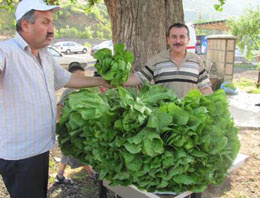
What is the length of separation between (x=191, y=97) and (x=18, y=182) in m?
1.49

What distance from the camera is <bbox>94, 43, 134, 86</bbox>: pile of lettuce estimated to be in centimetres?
252

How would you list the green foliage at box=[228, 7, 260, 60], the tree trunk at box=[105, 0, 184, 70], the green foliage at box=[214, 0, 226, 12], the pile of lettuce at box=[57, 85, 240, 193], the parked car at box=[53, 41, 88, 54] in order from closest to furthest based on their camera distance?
1. the pile of lettuce at box=[57, 85, 240, 193]
2. the tree trunk at box=[105, 0, 184, 70]
3. the green foliage at box=[214, 0, 226, 12]
4. the green foliage at box=[228, 7, 260, 60]
5. the parked car at box=[53, 41, 88, 54]

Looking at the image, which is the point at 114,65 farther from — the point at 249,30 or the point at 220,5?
the point at 249,30

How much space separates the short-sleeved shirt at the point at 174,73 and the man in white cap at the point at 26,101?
3.77ft

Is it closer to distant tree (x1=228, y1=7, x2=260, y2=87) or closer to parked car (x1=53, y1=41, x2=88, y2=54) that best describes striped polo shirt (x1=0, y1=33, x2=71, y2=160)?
distant tree (x1=228, y1=7, x2=260, y2=87)

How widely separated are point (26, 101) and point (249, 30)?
1787 centimetres

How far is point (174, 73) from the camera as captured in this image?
10.2ft

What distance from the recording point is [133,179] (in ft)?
6.51

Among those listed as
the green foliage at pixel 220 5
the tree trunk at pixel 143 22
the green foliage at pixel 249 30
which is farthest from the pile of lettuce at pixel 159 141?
the green foliage at pixel 249 30

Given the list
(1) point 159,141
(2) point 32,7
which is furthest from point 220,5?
(1) point 159,141

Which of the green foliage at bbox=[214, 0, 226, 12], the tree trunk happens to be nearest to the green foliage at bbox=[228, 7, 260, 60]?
the green foliage at bbox=[214, 0, 226, 12]

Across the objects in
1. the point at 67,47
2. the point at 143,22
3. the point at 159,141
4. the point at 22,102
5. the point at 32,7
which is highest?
the point at 32,7

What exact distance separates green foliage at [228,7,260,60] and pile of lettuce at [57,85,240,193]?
1566 centimetres

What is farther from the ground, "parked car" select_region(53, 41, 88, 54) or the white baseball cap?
the white baseball cap
